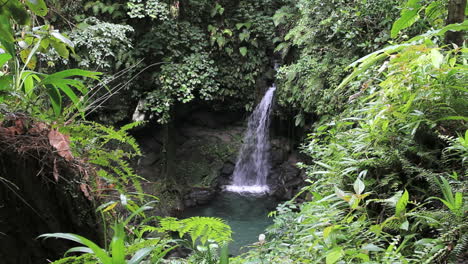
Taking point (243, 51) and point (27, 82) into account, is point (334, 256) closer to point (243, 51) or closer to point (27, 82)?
point (27, 82)

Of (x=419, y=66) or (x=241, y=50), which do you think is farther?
(x=241, y=50)

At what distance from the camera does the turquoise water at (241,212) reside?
21.6 feet

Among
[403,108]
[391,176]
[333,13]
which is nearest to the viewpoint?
[391,176]

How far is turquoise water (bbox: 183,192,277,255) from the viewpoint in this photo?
259 inches

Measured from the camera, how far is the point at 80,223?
1.80 metres

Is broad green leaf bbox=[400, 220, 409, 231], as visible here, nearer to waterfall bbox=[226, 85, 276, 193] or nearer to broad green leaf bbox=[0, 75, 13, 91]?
broad green leaf bbox=[0, 75, 13, 91]

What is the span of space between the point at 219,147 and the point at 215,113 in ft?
3.38

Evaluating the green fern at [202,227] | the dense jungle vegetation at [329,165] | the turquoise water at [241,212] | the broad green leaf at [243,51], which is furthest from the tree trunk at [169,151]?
the green fern at [202,227]

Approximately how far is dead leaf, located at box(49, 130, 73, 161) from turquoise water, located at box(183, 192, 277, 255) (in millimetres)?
4935

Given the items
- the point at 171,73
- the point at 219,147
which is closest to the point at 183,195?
the point at 219,147

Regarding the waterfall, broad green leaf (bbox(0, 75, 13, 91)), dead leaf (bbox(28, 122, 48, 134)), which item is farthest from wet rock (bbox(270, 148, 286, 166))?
broad green leaf (bbox(0, 75, 13, 91))

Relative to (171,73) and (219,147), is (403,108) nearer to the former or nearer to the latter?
(171,73)

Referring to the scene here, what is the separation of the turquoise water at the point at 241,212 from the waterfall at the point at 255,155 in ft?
1.57

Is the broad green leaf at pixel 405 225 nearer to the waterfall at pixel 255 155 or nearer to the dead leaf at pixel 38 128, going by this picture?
the dead leaf at pixel 38 128
